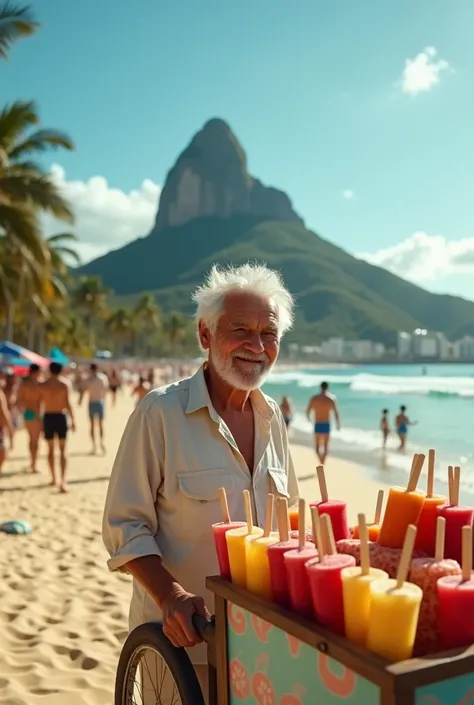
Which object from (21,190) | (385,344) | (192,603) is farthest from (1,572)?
(385,344)

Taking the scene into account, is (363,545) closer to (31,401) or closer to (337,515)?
(337,515)

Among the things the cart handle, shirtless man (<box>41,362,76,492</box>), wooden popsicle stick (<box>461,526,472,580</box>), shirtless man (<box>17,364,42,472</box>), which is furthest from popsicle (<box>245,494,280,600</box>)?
shirtless man (<box>17,364,42,472</box>)

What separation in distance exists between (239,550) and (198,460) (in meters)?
0.54

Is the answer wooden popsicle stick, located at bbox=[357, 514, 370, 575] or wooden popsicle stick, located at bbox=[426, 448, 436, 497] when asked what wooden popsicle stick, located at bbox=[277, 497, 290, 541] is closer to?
wooden popsicle stick, located at bbox=[357, 514, 370, 575]

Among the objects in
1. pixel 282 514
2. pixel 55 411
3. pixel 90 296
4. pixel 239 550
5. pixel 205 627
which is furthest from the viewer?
pixel 90 296

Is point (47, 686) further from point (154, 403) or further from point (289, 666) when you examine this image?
point (289, 666)

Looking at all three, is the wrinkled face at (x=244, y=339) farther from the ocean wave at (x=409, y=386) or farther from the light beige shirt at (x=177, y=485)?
the ocean wave at (x=409, y=386)

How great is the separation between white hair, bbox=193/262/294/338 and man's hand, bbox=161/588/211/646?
87 cm

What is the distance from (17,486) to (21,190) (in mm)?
8916

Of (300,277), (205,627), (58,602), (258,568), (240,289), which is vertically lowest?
(58,602)

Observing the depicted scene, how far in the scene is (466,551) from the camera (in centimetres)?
131

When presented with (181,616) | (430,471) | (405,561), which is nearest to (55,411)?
(181,616)

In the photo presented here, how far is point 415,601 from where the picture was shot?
126 centimetres

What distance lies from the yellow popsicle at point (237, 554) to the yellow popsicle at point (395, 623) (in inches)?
18.8
